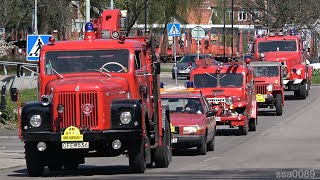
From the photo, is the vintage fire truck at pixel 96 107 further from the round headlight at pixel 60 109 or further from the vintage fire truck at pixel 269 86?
the vintage fire truck at pixel 269 86

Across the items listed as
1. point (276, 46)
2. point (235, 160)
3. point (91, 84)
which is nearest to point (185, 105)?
point (235, 160)

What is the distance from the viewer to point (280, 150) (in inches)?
990

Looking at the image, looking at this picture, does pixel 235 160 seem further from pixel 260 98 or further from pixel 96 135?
pixel 260 98

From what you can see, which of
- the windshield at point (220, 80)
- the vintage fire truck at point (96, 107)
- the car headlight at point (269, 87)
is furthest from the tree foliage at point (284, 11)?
the vintage fire truck at point (96, 107)

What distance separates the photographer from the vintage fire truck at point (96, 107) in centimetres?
1745

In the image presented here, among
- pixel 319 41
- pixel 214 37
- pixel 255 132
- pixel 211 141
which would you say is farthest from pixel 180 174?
pixel 214 37

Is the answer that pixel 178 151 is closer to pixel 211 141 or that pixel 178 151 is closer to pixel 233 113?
pixel 211 141

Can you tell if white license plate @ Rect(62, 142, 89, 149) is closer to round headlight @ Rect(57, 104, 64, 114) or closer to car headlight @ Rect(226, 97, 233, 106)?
round headlight @ Rect(57, 104, 64, 114)

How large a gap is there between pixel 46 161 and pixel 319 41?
65546 mm

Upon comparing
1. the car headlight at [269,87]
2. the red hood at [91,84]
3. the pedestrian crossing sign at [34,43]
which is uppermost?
the pedestrian crossing sign at [34,43]

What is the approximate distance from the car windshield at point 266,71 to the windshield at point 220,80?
9031 mm

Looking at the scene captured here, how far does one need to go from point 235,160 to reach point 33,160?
18.2 feet

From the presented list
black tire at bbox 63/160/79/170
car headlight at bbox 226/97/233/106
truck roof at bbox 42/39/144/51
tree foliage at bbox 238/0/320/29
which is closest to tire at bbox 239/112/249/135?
car headlight at bbox 226/97/233/106

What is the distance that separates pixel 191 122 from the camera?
23688mm
